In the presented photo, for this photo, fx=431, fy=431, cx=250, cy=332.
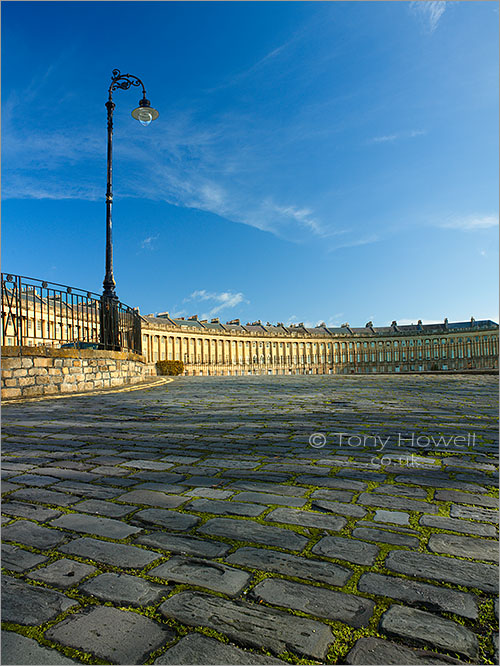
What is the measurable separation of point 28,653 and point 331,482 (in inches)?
99.3

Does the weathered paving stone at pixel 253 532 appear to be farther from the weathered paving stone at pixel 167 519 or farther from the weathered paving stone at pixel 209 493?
the weathered paving stone at pixel 209 493

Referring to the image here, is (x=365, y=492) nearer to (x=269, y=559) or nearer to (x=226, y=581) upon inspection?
(x=269, y=559)

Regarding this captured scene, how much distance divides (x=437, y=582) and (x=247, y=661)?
1029mm

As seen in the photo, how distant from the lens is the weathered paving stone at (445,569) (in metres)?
2.07

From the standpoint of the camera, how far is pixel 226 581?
2.05 metres

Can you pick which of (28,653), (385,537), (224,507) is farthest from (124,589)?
(385,537)

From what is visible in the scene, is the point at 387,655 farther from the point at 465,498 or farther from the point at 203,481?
the point at 203,481

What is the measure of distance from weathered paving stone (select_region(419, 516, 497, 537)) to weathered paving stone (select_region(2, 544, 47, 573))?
2.30 meters

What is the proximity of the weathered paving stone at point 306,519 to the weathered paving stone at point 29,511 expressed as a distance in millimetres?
1507

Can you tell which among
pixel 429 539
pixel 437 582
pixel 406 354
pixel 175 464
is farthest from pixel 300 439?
pixel 406 354

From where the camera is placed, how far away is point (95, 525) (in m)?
2.77

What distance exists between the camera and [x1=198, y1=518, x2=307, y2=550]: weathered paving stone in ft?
8.12

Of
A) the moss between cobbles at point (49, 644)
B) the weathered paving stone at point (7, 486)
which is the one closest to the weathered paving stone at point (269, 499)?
the moss between cobbles at point (49, 644)

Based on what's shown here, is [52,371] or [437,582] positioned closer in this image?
[437,582]
